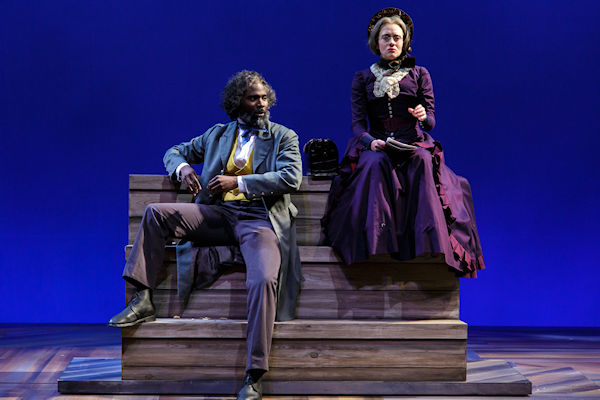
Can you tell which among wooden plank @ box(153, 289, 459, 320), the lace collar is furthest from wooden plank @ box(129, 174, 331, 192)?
the lace collar

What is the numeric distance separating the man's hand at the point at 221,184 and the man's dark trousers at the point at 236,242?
120mm

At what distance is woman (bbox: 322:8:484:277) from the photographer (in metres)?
2.97

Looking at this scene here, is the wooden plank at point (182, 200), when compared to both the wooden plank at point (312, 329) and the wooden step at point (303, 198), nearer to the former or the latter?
the wooden step at point (303, 198)

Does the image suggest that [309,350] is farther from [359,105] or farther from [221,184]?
[359,105]

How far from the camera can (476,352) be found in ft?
12.8

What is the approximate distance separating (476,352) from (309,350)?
4.65ft

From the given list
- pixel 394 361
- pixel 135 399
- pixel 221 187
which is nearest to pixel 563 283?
pixel 394 361

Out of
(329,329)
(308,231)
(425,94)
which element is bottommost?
(329,329)

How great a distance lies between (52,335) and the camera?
4.36 m

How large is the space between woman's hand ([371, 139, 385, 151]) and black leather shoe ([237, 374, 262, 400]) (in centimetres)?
127

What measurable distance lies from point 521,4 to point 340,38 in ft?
4.62

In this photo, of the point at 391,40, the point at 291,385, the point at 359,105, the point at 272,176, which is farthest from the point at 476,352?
the point at 391,40

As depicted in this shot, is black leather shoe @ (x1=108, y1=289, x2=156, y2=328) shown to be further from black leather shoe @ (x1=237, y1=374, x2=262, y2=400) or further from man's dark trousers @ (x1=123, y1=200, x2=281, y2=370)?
black leather shoe @ (x1=237, y1=374, x2=262, y2=400)

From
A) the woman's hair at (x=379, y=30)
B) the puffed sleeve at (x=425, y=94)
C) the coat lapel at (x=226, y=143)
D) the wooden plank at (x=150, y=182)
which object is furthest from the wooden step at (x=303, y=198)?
the woman's hair at (x=379, y=30)
